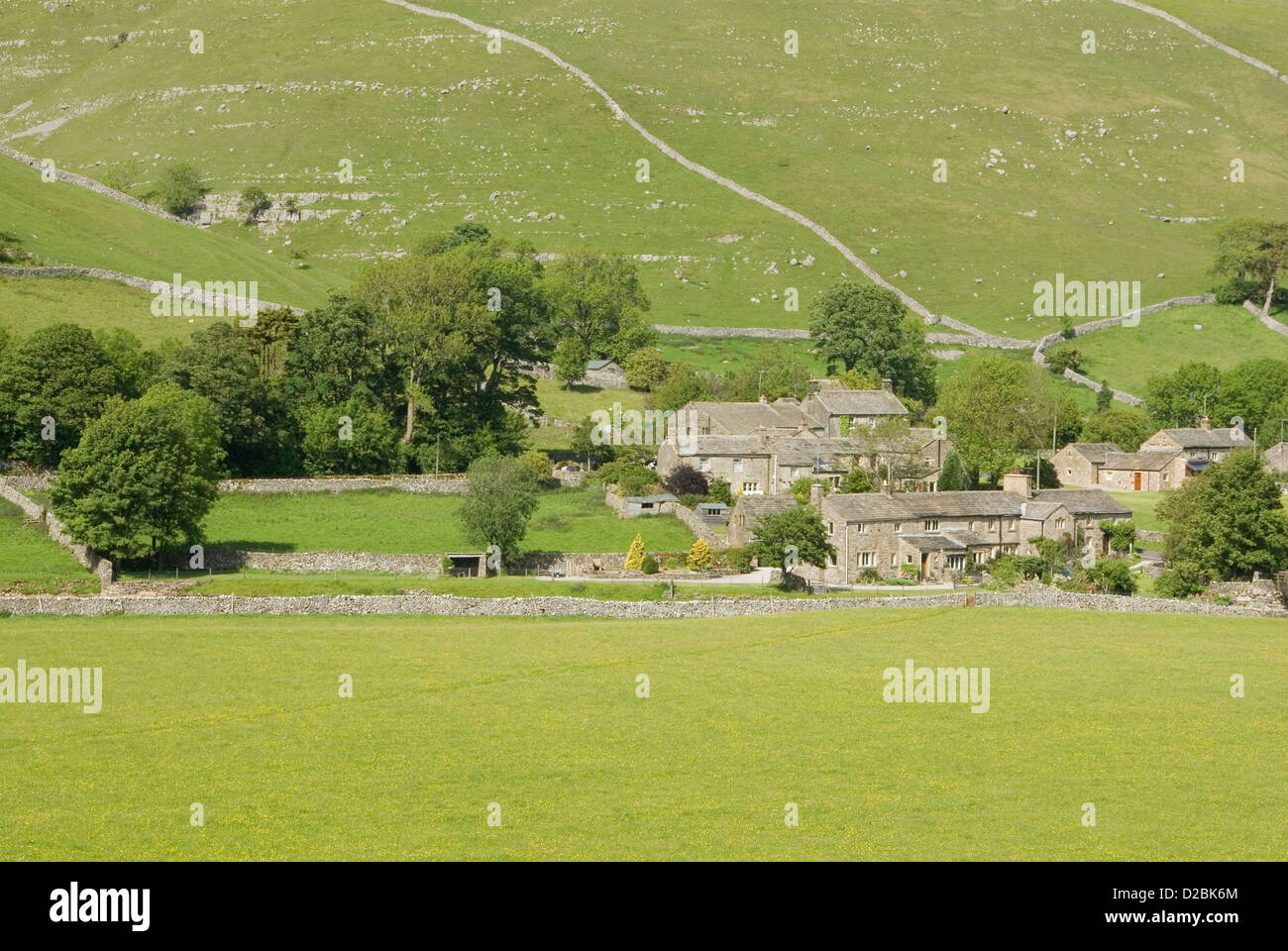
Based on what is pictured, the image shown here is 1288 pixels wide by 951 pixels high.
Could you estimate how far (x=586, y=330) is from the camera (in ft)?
409

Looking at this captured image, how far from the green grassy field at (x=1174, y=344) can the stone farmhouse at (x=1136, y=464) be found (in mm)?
22070

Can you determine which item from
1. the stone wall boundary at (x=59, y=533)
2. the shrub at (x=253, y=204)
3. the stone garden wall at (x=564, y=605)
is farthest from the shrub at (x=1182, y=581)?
the shrub at (x=253, y=204)

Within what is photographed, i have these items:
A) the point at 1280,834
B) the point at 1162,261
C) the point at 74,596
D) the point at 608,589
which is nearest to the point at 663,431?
the point at 608,589

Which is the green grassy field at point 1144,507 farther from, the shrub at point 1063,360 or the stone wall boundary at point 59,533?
the stone wall boundary at point 59,533

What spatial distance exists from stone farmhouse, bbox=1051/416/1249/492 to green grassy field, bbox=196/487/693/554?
33.5 metres

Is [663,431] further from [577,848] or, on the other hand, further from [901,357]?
[577,848]

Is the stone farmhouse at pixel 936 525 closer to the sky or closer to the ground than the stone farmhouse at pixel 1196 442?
closer to the ground

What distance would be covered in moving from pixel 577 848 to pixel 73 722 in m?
17.8

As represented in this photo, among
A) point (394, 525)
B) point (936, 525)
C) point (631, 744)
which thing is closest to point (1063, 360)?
point (936, 525)

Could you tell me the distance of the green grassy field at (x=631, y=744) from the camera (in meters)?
31.3

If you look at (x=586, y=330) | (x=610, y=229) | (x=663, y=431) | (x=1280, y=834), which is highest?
(x=610, y=229)

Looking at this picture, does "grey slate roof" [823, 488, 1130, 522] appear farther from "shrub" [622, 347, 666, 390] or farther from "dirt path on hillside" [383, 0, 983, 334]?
"dirt path on hillside" [383, 0, 983, 334]

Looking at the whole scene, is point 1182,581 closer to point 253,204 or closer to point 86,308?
point 86,308

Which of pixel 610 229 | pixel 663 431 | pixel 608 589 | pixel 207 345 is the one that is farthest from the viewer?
pixel 610 229
